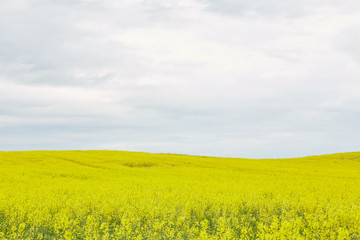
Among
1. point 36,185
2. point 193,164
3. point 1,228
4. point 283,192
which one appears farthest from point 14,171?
point 283,192

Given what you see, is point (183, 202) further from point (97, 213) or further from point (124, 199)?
point (97, 213)

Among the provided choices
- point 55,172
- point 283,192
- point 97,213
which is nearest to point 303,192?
point 283,192

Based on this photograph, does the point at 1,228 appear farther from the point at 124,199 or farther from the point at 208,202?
the point at 208,202

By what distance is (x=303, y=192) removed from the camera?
1655 centimetres

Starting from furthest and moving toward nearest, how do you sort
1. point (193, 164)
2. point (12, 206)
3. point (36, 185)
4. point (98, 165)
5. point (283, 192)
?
1. point (193, 164)
2. point (98, 165)
3. point (36, 185)
4. point (283, 192)
5. point (12, 206)

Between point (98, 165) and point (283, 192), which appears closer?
→ point (283, 192)

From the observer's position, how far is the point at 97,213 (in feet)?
35.8

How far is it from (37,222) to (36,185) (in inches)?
370

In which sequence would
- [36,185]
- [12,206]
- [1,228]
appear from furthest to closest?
[36,185] < [12,206] < [1,228]

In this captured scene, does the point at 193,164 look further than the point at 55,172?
Yes

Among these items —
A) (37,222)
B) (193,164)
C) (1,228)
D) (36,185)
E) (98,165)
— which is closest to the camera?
(37,222)

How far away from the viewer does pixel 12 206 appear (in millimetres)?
12141

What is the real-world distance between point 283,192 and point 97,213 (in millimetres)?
9821

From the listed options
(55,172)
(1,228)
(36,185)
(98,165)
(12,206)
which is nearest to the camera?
(1,228)
